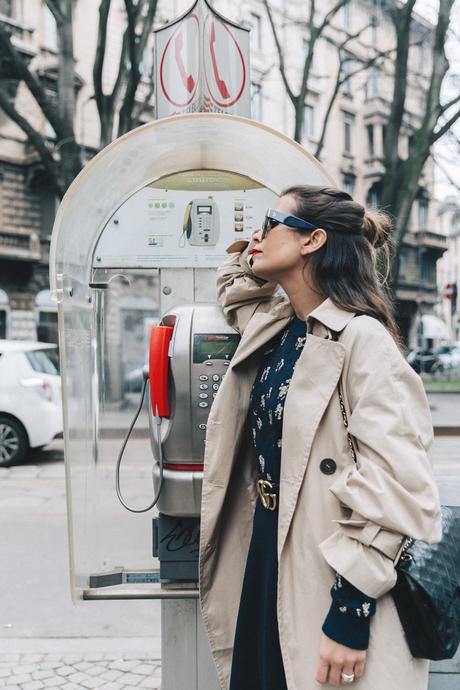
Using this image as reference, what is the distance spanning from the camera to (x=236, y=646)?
5.61ft

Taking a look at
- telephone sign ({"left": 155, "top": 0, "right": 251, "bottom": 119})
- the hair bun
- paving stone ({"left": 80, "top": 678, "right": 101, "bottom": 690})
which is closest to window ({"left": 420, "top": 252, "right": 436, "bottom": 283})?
telephone sign ({"left": 155, "top": 0, "right": 251, "bottom": 119})

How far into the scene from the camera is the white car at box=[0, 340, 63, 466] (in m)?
7.60

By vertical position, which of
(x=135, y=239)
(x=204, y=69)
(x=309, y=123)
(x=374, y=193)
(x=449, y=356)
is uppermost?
(x=309, y=123)

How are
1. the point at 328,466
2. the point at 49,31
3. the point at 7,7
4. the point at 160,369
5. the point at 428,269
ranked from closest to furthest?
1. the point at 328,466
2. the point at 160,369
3. the point at 7,7
4. the point at 49,31
5. the point at 428,269

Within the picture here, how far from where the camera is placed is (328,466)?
1483 millimetres

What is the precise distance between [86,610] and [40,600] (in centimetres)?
30

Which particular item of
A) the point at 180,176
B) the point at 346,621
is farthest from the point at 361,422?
the point at 180,176

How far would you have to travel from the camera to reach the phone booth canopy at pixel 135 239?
7.58 feet

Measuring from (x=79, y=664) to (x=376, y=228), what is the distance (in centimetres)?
229

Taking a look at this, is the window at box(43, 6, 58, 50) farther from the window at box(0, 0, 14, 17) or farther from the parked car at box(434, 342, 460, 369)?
the parked car at box(434, 342, 460, 369)

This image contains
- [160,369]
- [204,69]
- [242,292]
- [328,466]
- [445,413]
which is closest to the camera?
[328,466]

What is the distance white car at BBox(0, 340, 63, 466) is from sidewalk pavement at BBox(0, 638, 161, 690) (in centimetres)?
458

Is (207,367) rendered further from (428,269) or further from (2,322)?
(428,269)

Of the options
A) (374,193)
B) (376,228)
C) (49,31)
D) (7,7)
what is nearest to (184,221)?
(376,228)
